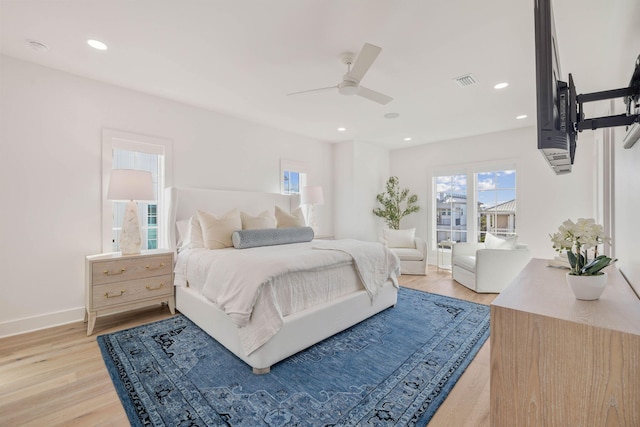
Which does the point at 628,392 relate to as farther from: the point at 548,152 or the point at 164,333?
the point at 164,333

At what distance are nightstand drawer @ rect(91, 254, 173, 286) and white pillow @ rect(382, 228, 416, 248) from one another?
3.74 m

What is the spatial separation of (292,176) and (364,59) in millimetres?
3203

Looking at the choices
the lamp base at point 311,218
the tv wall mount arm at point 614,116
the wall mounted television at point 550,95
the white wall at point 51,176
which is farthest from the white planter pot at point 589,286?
the lamp base at point 311,218

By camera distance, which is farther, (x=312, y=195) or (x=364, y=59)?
(x=312, y=195)

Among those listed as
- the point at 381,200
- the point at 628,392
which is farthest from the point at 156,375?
the point at 381,200

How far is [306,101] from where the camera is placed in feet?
11.9

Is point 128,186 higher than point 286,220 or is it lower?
higher

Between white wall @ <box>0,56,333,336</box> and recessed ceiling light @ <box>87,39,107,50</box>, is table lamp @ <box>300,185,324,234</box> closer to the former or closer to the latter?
white wall @ <box>0,56,333,336</box>

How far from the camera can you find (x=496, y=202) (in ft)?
16.9

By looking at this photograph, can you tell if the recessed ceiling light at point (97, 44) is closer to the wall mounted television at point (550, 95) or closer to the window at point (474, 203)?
the wall mounted television at point (550, 95)

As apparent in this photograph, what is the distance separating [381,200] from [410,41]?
406cm

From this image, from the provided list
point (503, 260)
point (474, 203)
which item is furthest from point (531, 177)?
point (503, 260)

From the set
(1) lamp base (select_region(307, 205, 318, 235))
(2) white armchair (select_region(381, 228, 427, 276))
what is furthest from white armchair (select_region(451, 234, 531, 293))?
(1) lamp base (select_region(307, 205, 318, 235))

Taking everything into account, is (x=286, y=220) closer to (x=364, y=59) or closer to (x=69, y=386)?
(x=364, y=59)
